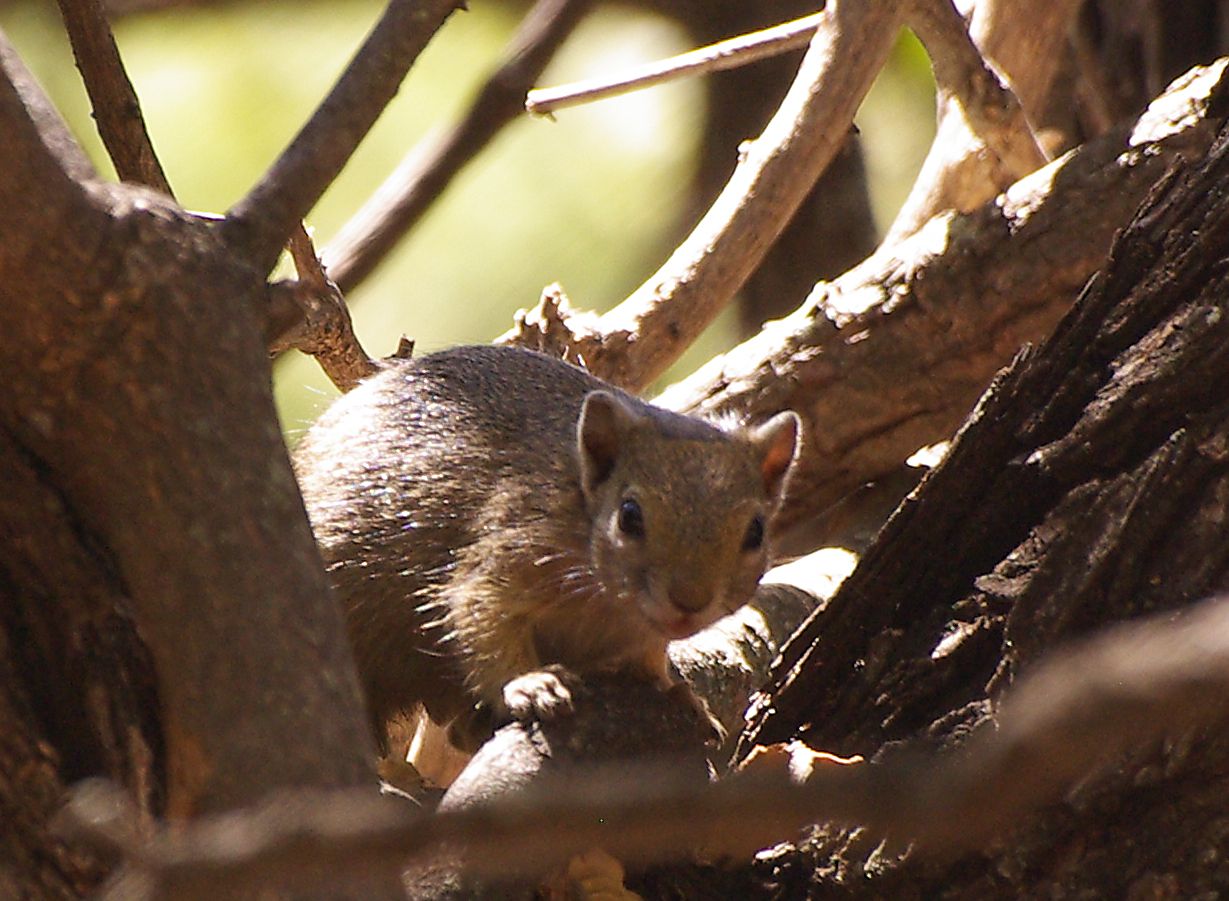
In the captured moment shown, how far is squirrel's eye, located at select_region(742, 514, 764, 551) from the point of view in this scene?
296 centimetres

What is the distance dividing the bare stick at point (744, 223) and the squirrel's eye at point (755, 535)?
1.19 meters

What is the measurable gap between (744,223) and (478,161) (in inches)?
74.1

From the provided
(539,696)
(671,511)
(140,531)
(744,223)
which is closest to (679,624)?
(671,511)

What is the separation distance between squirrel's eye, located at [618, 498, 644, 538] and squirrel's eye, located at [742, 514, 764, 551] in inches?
7.7

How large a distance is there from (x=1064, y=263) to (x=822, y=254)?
2.40m

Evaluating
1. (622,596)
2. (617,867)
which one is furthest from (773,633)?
(617,867)

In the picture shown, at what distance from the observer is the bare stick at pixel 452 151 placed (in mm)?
4867

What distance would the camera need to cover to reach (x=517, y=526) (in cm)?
307

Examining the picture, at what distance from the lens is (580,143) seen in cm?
679

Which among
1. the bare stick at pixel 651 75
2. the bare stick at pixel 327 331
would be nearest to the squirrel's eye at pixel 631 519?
the bare stick at pixel 327 331

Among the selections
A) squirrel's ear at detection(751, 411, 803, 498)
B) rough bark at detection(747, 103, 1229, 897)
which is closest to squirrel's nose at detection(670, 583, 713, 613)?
rough bark at detection(747, 103, 1229, 897)

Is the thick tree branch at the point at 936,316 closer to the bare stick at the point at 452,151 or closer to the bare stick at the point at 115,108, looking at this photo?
the bare stick at the point at 452,151

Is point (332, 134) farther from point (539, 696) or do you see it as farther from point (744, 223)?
point (744, 223)

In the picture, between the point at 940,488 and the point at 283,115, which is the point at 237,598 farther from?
the point at 283,115
